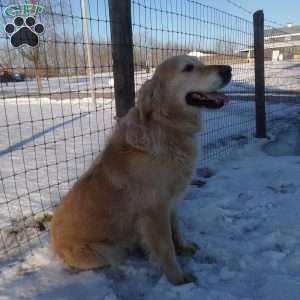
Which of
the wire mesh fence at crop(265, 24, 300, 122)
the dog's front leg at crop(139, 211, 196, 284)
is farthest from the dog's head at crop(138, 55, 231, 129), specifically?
the wire mesh fence at crop(265, 24, 300, 122)

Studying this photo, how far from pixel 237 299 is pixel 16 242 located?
1.97m

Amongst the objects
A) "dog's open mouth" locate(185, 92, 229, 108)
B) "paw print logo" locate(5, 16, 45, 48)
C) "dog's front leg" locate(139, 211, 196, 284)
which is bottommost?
"dog's front leg" locate(139, 211, 196, 284)

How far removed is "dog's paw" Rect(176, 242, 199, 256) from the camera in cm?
293

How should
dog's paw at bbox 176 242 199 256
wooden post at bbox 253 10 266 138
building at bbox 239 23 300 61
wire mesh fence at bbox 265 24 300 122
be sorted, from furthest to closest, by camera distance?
wire mesh fence at bbox 265 24 300 122 < building at bbox 239 23 300 61 < wooden post at bbox 253 10 266 138 < dog's paw at bbox 176 242 199 256

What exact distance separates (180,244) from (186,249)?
6 cm

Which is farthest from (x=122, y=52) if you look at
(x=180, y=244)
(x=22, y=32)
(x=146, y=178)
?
(x=180, y=244)

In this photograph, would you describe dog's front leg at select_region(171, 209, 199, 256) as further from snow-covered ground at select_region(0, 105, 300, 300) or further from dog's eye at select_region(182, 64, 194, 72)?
dog's eye at select_region(182, 64, 194, 72)

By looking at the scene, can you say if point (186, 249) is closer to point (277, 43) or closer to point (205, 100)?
point (205, 100)

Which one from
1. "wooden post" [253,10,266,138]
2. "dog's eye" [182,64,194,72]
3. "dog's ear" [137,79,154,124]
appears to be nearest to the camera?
"dog's ear" [137,79,154,124]

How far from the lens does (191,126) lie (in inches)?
107

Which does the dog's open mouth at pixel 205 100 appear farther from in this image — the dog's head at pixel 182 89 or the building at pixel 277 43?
the building at pixel 277 43

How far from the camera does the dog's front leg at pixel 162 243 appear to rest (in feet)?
8.32

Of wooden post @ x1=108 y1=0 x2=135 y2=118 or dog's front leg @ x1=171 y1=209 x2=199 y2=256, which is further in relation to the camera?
wooden post @ x1=108 y1=0 x2=135 y2=118

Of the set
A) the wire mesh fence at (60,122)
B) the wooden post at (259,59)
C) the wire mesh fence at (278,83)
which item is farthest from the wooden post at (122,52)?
the wire mesh fence at (278,83)
